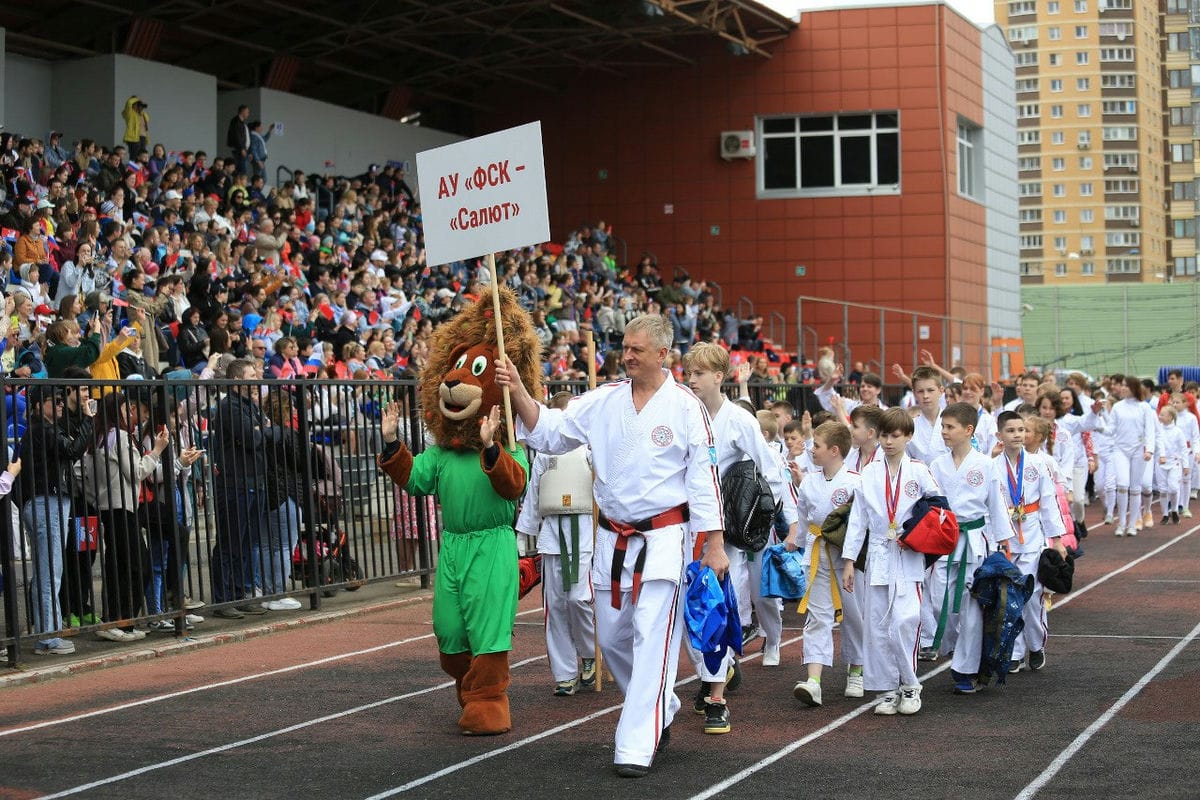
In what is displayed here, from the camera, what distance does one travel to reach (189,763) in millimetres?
7527

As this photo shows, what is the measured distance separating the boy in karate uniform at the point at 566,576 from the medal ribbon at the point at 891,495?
1820 mm

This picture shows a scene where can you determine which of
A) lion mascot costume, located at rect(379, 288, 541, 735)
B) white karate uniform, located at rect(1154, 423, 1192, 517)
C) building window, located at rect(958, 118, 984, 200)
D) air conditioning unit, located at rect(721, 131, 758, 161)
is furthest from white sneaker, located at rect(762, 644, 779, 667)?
building window, located at rect(958, 118, 984, 200)

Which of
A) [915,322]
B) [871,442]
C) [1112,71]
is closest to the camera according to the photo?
[871,442]

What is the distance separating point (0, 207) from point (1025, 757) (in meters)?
14.9

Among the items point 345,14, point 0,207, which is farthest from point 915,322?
point 0,207

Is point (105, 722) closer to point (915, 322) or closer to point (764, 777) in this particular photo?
point (764, 777)

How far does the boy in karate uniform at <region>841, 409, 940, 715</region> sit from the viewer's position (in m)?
8.55

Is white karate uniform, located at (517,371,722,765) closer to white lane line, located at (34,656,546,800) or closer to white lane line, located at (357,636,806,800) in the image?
white lane line, located at (357,636,806,800)

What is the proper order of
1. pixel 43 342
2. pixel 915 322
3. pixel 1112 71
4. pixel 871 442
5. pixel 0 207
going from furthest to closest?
1. pixel 1112 71
2. pixel 915 322
3. pixel 0 207
4. pixel 43 342
5. pixel 871 442

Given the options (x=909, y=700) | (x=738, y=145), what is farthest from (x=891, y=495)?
(x=738, y=145)

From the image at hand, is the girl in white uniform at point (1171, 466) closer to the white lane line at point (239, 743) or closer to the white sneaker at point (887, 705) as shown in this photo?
the white sneaker at point (887, 705)

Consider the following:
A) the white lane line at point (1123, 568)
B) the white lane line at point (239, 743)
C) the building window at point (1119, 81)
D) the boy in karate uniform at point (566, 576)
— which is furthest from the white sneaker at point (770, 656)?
the building window at point (1119, 81)

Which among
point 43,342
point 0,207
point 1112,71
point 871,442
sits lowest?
point 871,442

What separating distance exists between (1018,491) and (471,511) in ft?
13.9
